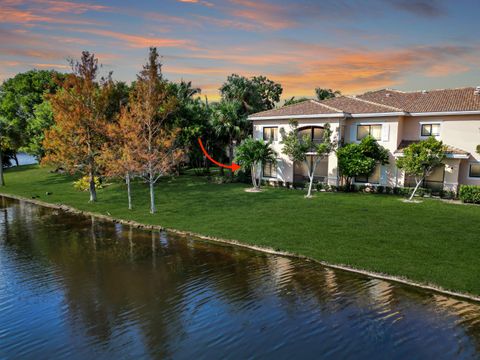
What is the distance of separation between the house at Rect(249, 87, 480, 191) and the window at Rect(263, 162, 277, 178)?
4.3 inches

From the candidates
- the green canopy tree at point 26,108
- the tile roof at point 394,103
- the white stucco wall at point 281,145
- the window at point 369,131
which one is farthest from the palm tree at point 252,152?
the green canopy tree at point 26,108

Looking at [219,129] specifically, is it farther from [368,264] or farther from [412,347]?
[412,347]

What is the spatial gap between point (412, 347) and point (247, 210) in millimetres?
16345

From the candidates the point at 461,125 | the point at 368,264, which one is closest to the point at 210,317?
the point at 368,264

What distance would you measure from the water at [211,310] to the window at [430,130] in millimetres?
21398

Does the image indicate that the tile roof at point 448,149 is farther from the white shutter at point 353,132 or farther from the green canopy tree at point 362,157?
Result: the white shutter at point 353,132

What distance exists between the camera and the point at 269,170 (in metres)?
38.8

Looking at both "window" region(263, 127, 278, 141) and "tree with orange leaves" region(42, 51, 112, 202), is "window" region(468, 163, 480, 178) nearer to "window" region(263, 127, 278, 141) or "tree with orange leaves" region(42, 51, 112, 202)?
"window" region(263, 127, 278, 141)

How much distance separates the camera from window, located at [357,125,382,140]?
32828 millimetres

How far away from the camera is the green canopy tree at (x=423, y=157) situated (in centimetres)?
2712

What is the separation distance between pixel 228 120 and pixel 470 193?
23326 millimetres

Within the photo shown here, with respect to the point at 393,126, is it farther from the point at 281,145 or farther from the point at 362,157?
the point at 281,145

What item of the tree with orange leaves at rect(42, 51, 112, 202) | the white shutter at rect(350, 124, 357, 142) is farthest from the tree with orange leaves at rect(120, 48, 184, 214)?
the white shutter at rect(350, 124, 357, 142)

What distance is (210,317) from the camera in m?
12.3
